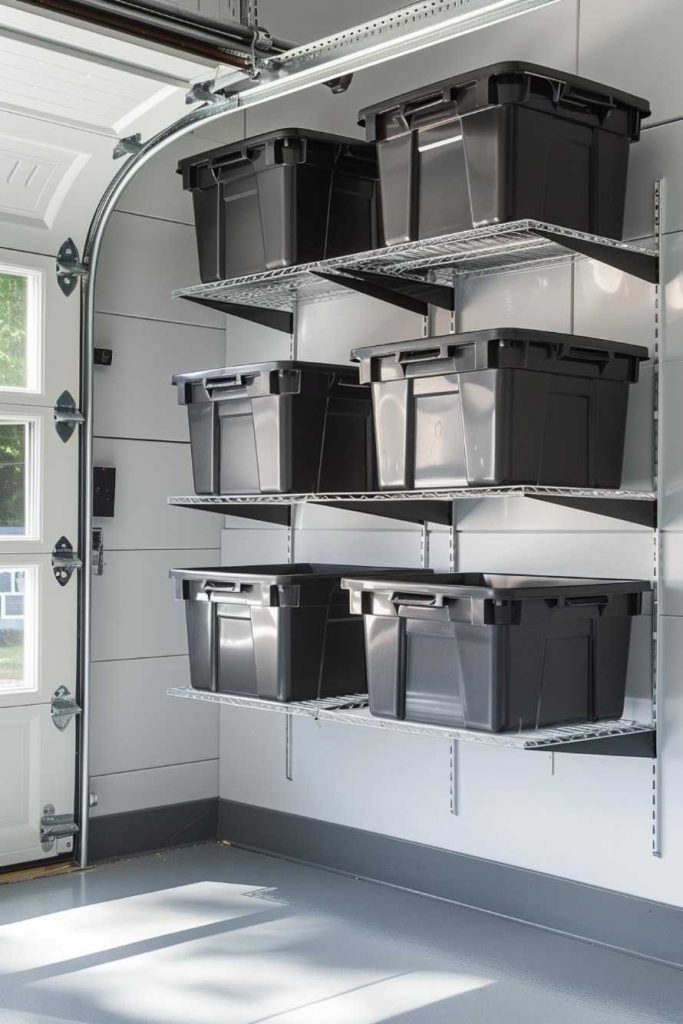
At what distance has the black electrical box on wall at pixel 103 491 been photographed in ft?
15.2

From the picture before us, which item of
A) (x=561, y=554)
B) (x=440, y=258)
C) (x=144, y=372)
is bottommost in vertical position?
(x=561, y=554)

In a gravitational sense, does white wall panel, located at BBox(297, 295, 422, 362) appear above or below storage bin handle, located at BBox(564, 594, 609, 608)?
above

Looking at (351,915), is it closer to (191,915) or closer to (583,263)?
(191,915)

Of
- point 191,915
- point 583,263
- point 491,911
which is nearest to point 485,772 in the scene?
point 491,911

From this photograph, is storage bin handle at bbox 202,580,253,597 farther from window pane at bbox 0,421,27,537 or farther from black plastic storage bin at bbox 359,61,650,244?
black plastic storage bin at bbox 359,61,650,244

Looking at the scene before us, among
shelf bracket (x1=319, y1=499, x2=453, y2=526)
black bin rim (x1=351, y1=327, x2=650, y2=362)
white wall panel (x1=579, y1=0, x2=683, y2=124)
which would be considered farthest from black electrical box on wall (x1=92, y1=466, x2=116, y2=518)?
white wall panel (x1=579, y1=0, x2=683, y2=124)

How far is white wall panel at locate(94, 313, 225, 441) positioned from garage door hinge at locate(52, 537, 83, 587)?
0.48m

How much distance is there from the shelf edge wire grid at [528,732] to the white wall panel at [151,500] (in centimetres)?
147

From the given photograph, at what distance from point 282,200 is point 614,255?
1.12 metres

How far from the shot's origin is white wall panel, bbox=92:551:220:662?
4.70m

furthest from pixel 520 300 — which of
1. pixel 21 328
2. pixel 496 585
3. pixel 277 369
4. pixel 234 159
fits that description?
pixel 21 328

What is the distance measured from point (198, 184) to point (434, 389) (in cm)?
134

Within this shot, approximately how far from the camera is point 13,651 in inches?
174

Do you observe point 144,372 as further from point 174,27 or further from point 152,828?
point 152,828
